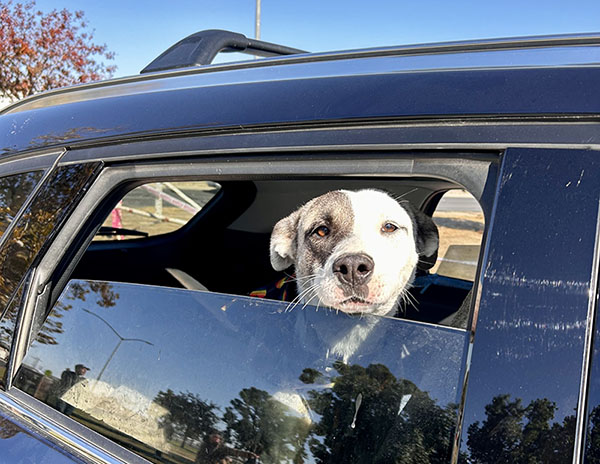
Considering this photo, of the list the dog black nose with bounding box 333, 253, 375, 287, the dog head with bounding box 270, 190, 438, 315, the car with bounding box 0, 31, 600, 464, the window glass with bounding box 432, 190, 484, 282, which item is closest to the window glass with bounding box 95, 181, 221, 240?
the window glass with bounding box 432, 190, 484, 282

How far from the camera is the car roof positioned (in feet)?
3.54

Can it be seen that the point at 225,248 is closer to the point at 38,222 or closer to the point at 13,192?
the point at 13,192

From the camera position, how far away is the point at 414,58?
1345 mm

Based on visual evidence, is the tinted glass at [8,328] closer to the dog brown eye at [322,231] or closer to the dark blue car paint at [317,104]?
the dark blue car paint at [317,104]

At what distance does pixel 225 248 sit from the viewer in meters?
4.09

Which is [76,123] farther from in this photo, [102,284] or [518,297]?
[518,297]

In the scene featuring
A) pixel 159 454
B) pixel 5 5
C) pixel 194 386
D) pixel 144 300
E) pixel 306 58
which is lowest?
pixel 159 454

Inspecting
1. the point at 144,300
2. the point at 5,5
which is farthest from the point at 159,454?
the point at 5,5

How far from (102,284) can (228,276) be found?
2.57 m

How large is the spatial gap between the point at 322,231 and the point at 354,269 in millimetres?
553

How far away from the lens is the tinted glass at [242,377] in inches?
41.7

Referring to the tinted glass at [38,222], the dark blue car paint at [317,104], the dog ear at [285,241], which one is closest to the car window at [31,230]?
the tinted glass at [38,222]

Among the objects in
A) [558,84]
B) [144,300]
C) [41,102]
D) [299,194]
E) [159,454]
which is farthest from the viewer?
[299,194]

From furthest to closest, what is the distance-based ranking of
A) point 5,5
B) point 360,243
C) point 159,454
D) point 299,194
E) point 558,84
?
1. point 5,5
2. point 299,194
3. point 360,243
4. point 159,454
5. point 558,84
